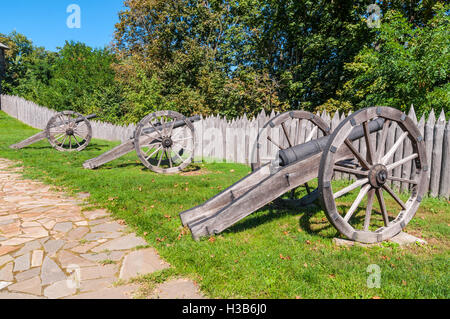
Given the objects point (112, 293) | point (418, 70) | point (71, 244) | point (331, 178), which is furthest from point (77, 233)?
point (418, 70)

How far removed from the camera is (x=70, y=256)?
3318 millimetres

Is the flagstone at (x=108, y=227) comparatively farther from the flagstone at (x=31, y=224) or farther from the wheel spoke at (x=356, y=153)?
the wheel spoke at (x=356, y=153)

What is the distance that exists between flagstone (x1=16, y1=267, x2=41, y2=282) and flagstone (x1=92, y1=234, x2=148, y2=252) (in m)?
0.64

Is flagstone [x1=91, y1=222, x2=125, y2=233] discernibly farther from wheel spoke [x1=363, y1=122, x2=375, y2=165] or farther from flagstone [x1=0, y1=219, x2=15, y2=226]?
wheel spoke [x1=363, y1=122, x2=375, y2=165]

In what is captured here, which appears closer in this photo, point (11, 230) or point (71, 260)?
point (71, 260)

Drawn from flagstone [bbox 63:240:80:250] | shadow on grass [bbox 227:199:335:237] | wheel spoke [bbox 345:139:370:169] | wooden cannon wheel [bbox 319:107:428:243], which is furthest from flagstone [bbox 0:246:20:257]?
wheel spoke [bbox 345:139:370:169]

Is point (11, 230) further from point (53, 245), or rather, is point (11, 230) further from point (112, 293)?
point (112, 293)

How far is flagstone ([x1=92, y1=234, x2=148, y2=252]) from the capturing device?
3.55 m

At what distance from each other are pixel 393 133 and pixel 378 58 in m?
4.12

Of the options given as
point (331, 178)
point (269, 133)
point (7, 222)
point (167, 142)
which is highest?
point (269, 133)

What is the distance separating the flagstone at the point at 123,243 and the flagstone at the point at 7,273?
2.71ft

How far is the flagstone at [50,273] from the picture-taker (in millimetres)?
2785

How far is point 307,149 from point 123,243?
280 cm
